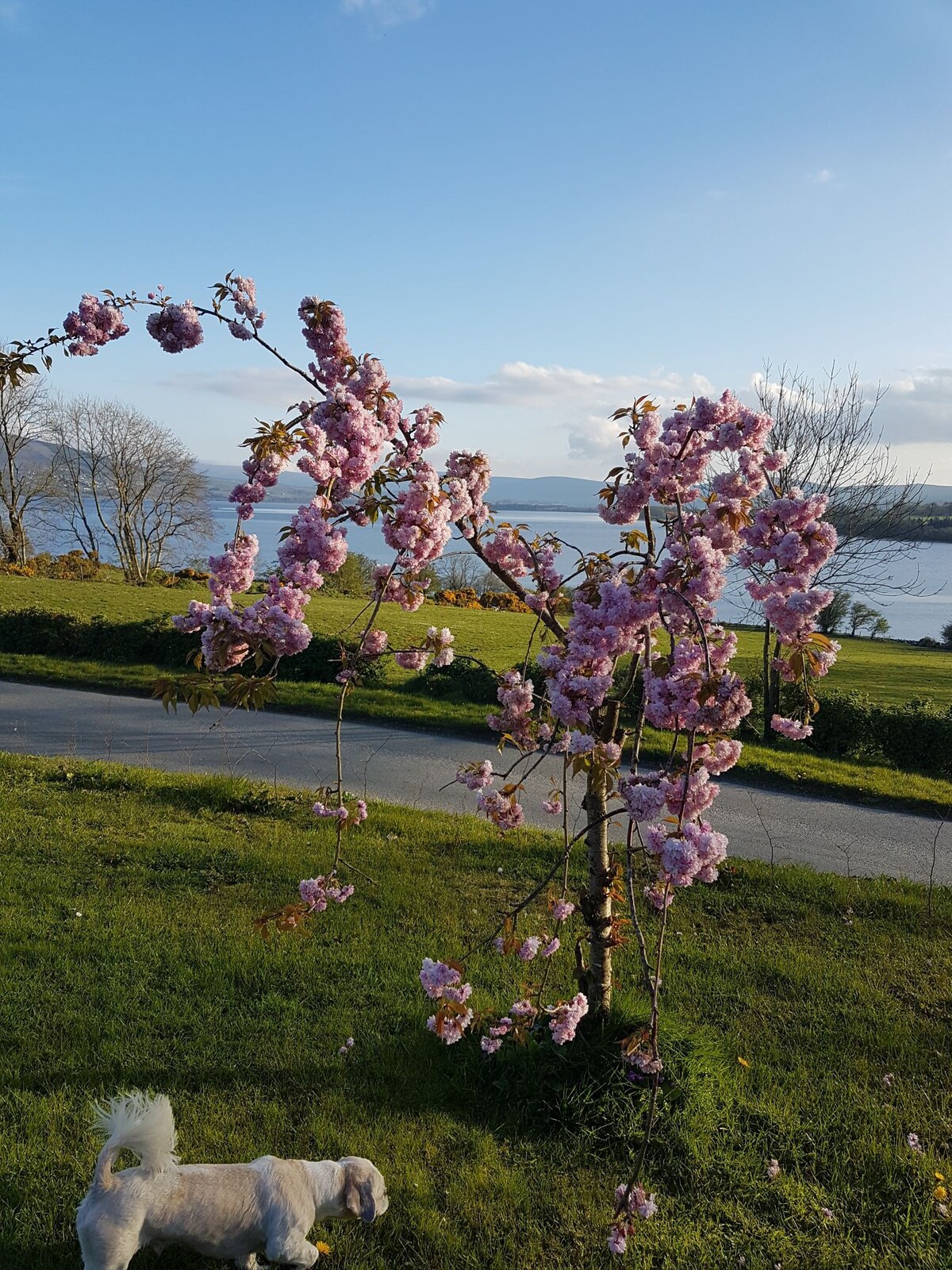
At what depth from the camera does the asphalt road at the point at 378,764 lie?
292 inches

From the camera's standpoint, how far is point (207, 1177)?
2.55 metres

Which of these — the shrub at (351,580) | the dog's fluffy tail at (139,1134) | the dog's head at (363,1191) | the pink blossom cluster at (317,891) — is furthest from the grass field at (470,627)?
the dog's fluffy tail at (139,1134)

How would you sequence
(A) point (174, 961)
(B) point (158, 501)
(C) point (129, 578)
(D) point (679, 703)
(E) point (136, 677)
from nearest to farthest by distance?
(D) point (679, 703), (A) point (174, 961), (E) point (136, 677), (C) point (129, 578), (B) point (158, 501)

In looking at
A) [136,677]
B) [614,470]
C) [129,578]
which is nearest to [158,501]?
[129,578]

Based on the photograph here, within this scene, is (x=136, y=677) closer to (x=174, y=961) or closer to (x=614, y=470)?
(x=174, y=961)

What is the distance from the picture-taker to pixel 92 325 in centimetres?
310

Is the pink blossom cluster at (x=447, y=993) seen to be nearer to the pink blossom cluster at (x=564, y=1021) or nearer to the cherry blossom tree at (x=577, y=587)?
the cherry blossom tree at (x=577, y=587)

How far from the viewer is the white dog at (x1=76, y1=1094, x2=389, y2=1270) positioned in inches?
92.5

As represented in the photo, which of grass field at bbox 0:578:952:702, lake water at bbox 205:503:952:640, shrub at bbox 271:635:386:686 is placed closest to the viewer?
shrub at bbox 271:635:386:686

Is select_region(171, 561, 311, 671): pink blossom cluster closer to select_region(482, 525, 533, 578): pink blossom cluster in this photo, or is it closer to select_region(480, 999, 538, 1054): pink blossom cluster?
select_region(482, 525, 533, 578): pink blossom cluster

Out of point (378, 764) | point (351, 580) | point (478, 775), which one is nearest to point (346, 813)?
point (478, 775)

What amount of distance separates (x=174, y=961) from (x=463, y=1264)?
2528mm

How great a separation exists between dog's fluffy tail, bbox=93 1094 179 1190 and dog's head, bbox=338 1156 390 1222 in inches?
24.6

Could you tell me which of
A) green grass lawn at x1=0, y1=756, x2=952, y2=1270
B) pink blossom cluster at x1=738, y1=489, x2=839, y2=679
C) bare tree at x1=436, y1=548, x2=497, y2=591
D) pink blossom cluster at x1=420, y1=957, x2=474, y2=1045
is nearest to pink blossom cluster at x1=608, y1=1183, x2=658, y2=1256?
green grass lawn at x1=0, y1=756, x2=952, y2=1270
